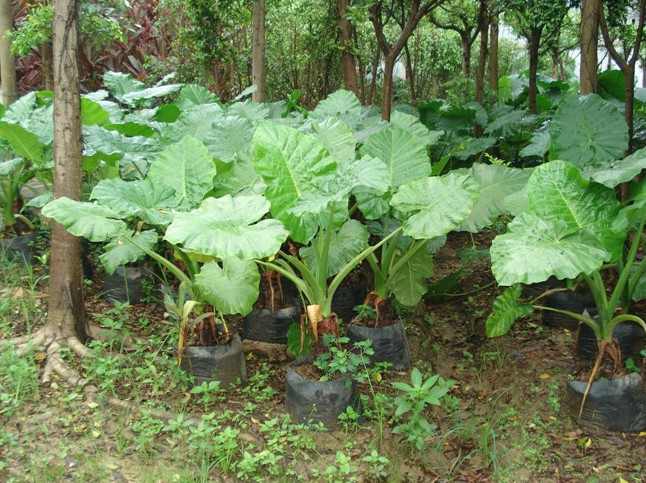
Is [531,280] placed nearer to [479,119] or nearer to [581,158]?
[581,158]

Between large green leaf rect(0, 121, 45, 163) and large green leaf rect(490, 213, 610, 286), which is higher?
large green leaf rect(0, 121, 45, 163)

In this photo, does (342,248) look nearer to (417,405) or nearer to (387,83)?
(417,405)

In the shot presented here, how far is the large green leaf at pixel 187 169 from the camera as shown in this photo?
271 cm

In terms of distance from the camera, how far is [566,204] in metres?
2.38

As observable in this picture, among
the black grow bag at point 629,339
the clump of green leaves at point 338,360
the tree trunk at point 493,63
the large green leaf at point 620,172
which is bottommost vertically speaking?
the black grow bag at point 629,339

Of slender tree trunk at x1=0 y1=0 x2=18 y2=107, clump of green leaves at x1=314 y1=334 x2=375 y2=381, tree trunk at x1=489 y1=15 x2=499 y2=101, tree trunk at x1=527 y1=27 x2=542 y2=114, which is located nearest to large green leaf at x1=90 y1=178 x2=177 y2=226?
clump of green leaves at x1=314 y1=334 x2=375 y2=381

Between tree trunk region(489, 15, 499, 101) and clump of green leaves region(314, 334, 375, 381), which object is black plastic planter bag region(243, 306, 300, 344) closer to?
clump of green leaves region(314, 334, 375, 381)

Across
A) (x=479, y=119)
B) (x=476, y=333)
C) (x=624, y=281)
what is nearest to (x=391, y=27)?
(x=479, y=119)

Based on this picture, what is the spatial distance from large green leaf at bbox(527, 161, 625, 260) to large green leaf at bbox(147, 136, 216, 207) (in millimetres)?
1354

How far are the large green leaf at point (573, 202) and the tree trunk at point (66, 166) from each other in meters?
1.91

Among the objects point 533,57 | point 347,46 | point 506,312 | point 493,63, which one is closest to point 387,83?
point 533,57

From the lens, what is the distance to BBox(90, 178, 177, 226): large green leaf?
2.32 meters

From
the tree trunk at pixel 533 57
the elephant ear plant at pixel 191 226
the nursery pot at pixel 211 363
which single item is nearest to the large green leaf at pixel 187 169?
the elephant ear plant at pixel 191 226

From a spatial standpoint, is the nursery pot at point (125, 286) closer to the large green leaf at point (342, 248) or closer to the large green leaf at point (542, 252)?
the large green leaf at point (342, 248)
